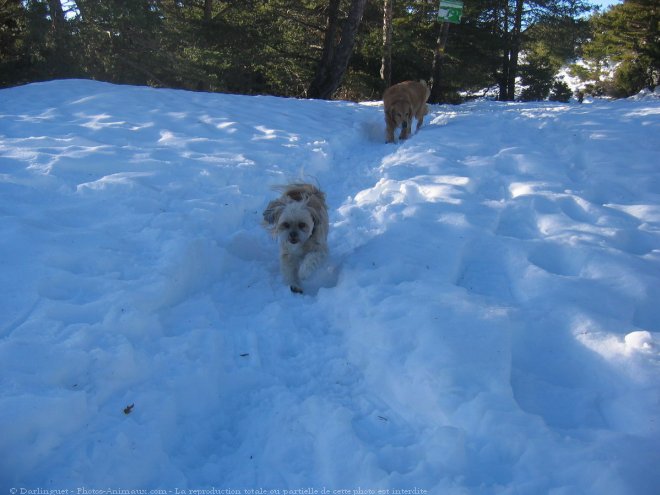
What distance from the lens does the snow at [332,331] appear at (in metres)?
2.66

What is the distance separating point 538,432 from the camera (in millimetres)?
2736

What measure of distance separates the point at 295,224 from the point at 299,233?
144 mm

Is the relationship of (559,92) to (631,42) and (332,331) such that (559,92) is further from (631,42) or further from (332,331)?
(332,331)

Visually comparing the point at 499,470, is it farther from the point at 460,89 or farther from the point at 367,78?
the point at 460,89

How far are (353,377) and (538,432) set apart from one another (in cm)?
133

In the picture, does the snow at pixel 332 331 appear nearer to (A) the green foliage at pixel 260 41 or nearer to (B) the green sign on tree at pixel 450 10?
(B) the green sign on tree at pixel 450 10

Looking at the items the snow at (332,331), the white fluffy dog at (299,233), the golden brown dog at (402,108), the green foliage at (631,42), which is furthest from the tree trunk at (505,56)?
the white fluffy dog at (299,233)

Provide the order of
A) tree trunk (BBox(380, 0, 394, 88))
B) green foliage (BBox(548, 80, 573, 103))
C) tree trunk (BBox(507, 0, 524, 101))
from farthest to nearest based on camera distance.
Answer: green foliage (BBox(548, 80, 573, 103)) → tree trunk (BBox(507, 0, 524, 101)) → tree trunk (BBox(380, 0, 394, 88))

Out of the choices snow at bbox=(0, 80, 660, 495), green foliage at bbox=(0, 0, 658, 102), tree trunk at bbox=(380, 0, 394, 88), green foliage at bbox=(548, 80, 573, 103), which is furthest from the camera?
green foliage at bbox=(548, 80, 573, 103)

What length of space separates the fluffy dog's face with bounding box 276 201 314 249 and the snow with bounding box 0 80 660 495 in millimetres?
507

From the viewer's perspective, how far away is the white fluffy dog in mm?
4840

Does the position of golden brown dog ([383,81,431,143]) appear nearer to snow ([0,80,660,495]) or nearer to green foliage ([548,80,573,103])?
snow ([0,80,660,495])

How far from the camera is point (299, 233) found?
4.77 meters

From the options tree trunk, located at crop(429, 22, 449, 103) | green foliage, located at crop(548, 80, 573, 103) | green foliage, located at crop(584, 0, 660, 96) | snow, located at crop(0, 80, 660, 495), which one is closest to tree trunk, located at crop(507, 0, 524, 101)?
green foliage, located at crop(548, 80, 573, 103)
